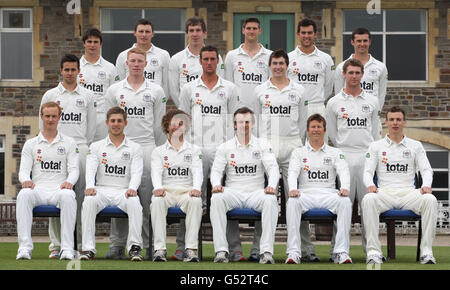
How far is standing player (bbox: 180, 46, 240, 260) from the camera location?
12125mm

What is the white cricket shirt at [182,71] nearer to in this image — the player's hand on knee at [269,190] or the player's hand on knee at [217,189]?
the player's hand on knee at [217,189]

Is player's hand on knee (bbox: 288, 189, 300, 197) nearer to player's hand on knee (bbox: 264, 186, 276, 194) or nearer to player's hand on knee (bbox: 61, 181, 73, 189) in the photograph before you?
player's hand on knee (bbox: 264, 186, 276, 194)

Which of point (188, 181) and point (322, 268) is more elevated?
point (188, 181)

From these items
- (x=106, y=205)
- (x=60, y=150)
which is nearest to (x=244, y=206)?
(x=106, y=205)

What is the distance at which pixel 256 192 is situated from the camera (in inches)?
455

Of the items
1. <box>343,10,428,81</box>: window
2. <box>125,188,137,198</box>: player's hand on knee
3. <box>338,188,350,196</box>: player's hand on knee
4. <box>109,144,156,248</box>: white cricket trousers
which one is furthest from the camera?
<box>343,10,428,81</box>: window

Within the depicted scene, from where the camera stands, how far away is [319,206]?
11508 mm

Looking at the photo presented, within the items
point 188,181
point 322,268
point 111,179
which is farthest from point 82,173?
point 322,268

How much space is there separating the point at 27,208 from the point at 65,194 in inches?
16.7

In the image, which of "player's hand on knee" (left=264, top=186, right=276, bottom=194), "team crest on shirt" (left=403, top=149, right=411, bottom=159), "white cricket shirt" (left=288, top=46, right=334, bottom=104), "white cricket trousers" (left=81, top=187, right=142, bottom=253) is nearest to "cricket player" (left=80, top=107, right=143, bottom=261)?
"white cricket trousers" (left=81, top=187, right=142, bottom=253)

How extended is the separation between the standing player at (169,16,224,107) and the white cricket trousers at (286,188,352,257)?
2110mm

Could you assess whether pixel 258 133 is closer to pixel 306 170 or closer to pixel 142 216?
pixel 306 170

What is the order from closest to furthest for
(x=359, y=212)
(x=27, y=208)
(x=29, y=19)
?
(x=27, y=208)
(x=359, y=212)
(x=29, y=19)

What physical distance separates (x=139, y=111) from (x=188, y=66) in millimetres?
1043
